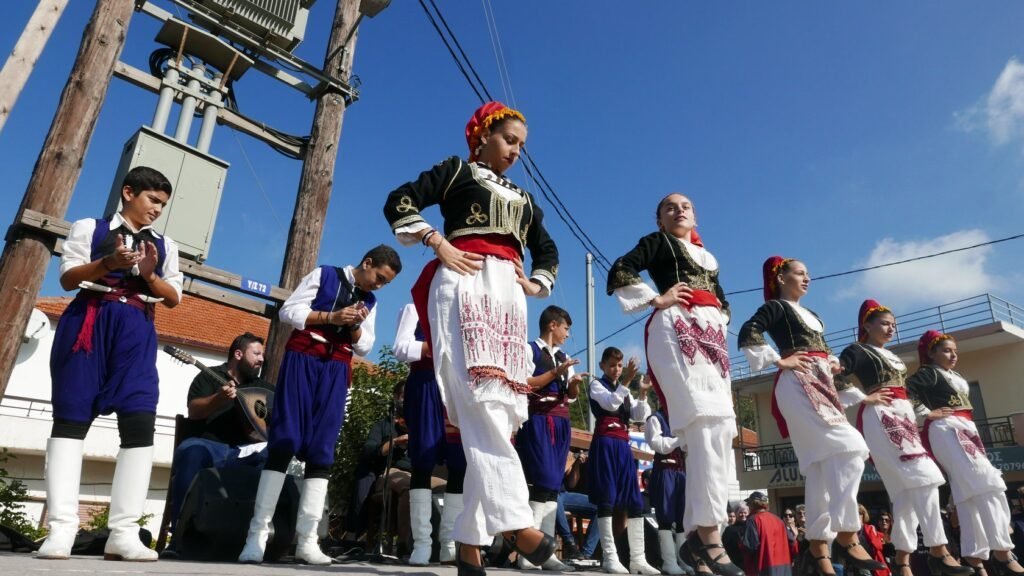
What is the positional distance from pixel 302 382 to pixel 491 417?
1.96 metres

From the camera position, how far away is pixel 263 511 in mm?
3635

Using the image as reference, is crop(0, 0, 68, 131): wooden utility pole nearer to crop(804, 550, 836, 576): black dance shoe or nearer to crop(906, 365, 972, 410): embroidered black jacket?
crop(804, 550, 836, 576): black dance shoe

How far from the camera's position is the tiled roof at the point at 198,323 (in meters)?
20.2

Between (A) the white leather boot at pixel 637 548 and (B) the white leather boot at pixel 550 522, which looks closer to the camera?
(B) the white leather boot at pixel 550 522

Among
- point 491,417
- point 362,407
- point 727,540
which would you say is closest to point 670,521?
point 727,540

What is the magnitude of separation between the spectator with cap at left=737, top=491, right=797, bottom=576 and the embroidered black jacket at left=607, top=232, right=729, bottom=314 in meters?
4.32

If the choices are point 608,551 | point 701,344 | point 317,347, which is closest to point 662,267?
point 701,344

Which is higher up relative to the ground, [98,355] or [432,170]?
[432,170]

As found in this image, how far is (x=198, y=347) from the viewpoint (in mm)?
20484

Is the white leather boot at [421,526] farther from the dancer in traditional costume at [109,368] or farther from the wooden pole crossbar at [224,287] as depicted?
the wooden pole crossbar at [224,287]

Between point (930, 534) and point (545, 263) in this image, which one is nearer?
point (545, 263)

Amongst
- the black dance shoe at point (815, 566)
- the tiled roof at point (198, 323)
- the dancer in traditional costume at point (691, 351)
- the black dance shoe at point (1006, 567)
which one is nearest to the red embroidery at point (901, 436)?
the black dance shoe at point (815, 566)

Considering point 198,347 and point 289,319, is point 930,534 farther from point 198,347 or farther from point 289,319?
point 198,347

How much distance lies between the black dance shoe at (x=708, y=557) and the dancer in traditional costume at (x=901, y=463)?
85.2 inches
